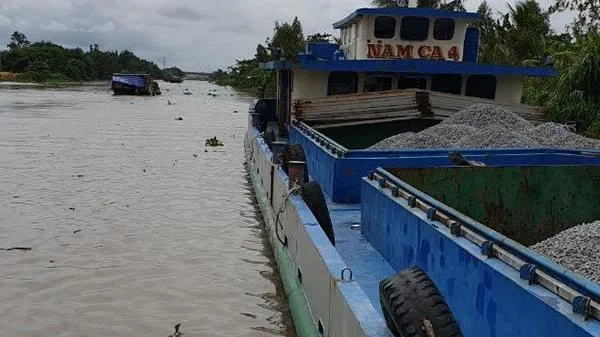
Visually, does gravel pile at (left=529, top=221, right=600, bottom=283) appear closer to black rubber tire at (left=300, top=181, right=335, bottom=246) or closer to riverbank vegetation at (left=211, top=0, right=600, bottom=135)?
black rubber tire at (left=300, top=181, right=335, bottom=246)

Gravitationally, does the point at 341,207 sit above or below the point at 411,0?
below

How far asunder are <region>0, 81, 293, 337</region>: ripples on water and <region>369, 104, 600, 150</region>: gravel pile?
2.79 m

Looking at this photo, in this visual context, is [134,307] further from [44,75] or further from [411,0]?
[44,75]

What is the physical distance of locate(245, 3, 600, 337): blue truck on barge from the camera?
2.96m

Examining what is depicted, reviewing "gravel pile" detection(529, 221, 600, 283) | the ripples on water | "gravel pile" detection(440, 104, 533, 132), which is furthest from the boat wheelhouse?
"gravel pile" detection(529, 221, 600, 283)

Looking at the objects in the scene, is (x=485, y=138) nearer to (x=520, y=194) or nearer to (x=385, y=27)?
(x=520, y=194)

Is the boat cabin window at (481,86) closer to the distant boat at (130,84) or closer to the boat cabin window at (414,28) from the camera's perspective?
the boat cabin window at (414,28)


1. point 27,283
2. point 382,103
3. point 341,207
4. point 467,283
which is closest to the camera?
point 467,283

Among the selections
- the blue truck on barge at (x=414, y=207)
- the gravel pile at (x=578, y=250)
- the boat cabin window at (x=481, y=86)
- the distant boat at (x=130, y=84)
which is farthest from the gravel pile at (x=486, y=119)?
the distant boat at (x=130, y=84)

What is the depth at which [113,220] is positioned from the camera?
9.42 m

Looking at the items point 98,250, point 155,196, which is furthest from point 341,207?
point 155,196

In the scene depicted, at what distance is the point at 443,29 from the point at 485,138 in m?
5.67

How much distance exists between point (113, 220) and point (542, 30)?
31.0 meters

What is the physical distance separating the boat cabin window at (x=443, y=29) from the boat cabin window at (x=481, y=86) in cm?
135
